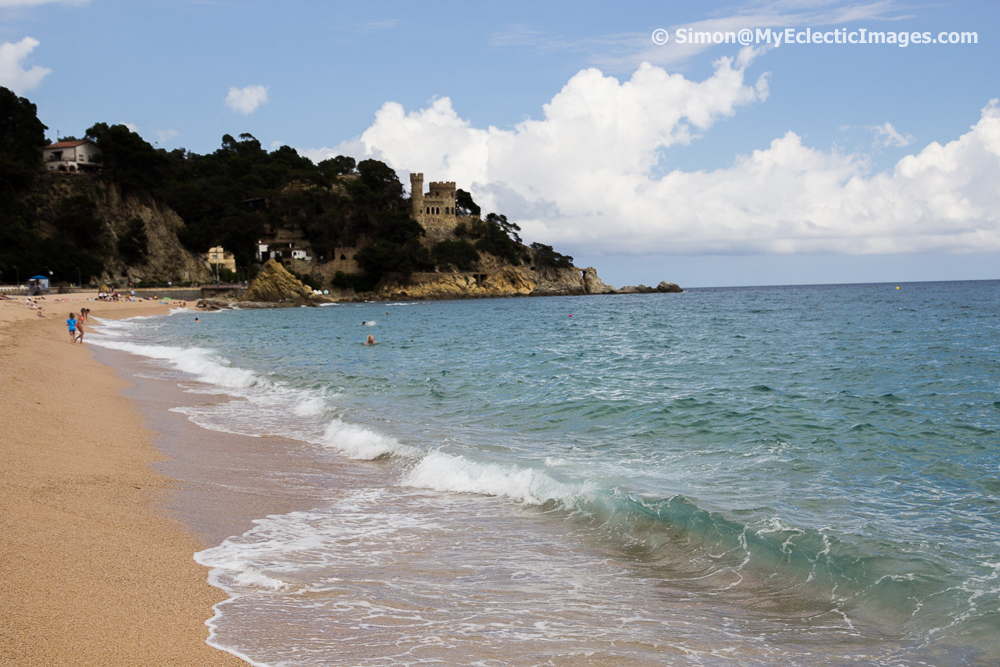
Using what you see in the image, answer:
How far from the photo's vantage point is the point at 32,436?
752cm

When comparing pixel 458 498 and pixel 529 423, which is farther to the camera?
pixel 529 423

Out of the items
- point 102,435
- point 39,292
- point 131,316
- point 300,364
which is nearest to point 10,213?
point 39,292

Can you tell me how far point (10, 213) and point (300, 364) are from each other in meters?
52.2

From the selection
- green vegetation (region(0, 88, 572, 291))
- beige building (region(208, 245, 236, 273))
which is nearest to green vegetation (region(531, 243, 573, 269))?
green vegetation (region(0, 88, 572, 291))

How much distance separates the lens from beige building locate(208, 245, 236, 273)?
76.9m

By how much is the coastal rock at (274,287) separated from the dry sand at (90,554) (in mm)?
58709

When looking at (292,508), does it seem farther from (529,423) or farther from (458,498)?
(529,423)

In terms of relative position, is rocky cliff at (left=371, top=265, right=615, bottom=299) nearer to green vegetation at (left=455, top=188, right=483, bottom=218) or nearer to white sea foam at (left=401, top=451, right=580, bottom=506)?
green vegetation at (left=455, top=188, right=483, bottom=218)

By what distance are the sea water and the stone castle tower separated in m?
87.5

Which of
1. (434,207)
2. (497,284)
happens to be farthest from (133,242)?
(497,284)

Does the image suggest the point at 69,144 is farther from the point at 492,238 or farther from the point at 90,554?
the point at 90,554

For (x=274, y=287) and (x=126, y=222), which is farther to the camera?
(x=126, y=222)

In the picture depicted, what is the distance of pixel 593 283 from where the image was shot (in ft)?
393

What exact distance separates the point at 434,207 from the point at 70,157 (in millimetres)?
47329
